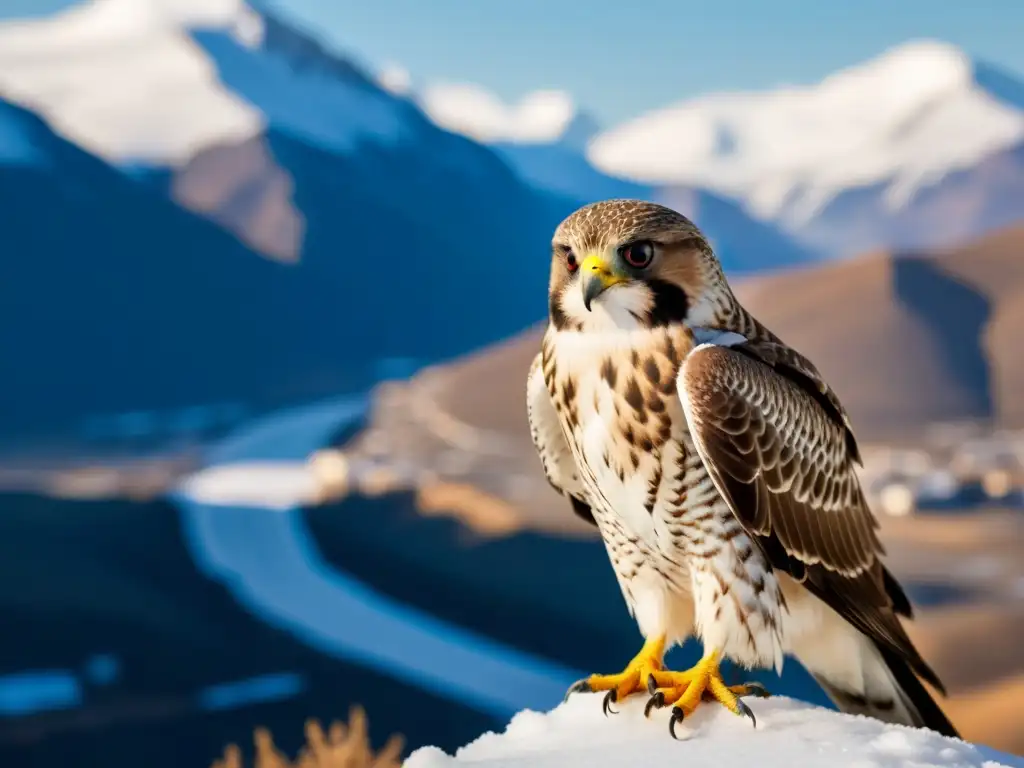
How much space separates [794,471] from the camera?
1679 mm

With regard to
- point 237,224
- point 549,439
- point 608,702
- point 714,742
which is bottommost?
point 714,742

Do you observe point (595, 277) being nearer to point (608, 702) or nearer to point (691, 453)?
point (691, 453)

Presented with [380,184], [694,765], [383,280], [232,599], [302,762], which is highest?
[380,184]

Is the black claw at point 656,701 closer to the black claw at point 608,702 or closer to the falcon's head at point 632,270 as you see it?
the black claw at point 608,702

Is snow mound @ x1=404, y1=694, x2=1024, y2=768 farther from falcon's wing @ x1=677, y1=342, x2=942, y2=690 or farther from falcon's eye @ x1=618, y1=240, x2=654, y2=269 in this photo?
falcon's eye @ x1=618, y1=240, x2=654, y2=269

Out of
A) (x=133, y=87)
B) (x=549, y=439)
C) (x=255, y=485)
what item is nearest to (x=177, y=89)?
(x=133, y=87)

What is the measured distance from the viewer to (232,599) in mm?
8312

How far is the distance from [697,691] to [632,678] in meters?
0.15

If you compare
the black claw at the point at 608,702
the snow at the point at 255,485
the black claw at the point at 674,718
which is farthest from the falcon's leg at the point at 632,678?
the snow at the point at 255,485

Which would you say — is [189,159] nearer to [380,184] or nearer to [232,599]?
[380,184]

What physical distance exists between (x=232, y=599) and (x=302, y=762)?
4.30 meters

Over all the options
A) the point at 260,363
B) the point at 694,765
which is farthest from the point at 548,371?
the point at 260,363

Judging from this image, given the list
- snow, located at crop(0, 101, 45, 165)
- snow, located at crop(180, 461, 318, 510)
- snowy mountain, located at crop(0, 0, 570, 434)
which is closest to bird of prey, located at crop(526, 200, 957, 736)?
snow, located at crop(180, 461, 318, 510)

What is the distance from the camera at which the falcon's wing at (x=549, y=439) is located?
1758 millimetres
